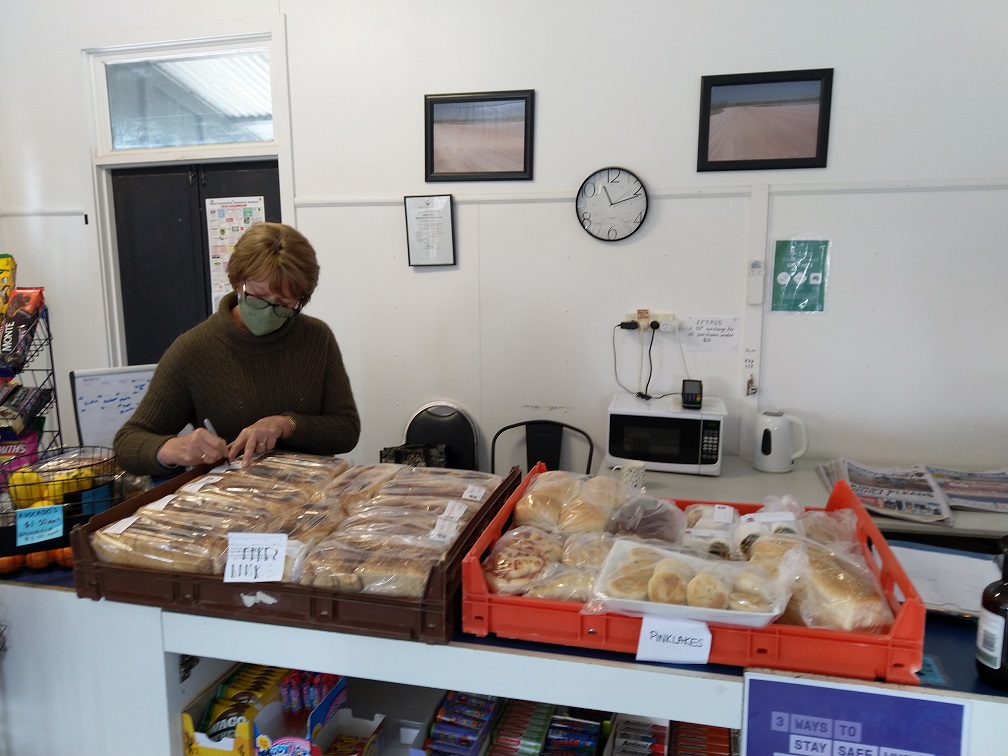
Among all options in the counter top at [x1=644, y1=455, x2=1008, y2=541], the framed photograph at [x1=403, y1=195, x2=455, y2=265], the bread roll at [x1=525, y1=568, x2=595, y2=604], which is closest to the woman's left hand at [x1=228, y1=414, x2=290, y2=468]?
the bread roll at [x1=525, y1=568, x2=595, y2=604]

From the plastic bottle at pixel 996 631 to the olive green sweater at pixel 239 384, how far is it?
1.46m

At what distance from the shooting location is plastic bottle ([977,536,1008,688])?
0.93 m

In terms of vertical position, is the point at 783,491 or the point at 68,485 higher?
the point at 68,485

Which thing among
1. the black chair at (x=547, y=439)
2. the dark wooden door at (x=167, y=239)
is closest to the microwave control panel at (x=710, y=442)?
the black chair at (x=547, y=439)

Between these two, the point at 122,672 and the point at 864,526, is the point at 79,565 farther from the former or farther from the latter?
the point at 864,526

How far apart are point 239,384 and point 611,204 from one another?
5.60ft

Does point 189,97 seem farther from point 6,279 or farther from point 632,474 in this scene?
point 632,474

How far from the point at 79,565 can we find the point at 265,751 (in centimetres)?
49

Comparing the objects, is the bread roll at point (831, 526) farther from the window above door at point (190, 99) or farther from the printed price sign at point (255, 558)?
the window above door at point (190, 99)

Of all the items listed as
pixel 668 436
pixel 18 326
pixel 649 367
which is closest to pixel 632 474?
pixel 668 436

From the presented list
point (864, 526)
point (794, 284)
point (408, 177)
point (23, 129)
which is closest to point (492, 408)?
point (408, 177)

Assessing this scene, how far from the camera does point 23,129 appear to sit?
132 inches

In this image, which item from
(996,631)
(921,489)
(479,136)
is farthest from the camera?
(479,136)

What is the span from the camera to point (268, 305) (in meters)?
1.67
